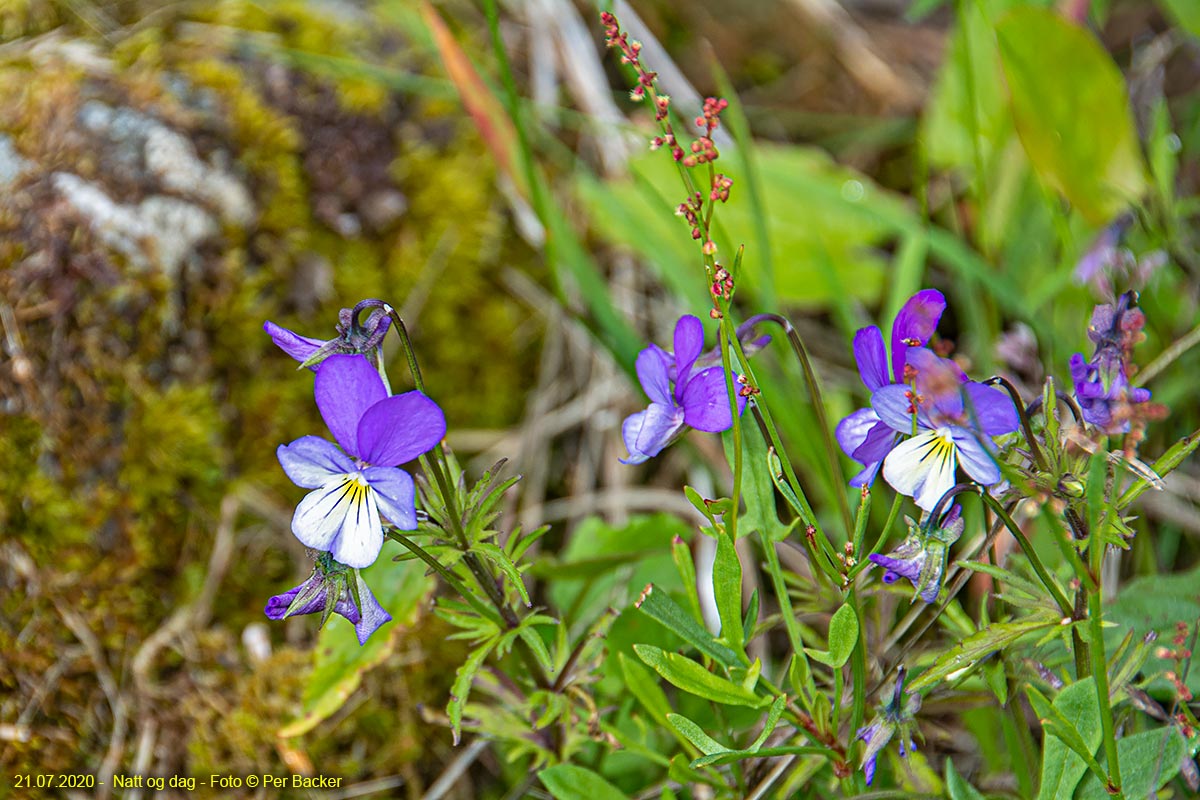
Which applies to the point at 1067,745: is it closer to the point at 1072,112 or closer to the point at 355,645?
the point at 355,645

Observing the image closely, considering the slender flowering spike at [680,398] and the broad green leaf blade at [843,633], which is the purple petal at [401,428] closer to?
the slender flowering spike at [680,398]

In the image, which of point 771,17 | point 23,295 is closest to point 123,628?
point 23,295

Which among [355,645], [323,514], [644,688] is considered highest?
[323,514]

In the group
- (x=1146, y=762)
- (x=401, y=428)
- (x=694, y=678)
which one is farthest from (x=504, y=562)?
(x=1146, y=762)

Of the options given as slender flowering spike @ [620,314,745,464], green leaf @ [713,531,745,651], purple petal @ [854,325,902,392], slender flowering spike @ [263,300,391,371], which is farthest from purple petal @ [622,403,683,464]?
slender flowering spike @ [263,300,391,371]

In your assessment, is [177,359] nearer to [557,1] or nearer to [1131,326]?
[557,1]
